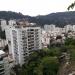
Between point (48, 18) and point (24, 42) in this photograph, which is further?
point (48, 18)

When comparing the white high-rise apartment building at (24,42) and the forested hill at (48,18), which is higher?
the forested hill at (48,18)

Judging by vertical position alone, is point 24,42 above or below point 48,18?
below

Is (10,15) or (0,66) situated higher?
(10,15)

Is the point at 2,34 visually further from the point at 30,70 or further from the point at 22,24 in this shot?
the point at 30,70

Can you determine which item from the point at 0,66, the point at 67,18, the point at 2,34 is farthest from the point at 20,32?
the point at 67,18

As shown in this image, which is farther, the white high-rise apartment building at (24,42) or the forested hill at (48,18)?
the forested hill at (48,18)

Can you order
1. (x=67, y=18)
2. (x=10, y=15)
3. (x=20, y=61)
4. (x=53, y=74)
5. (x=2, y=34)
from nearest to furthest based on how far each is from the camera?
(x=53, y=74)
(x=20, y=61)
(x=2, y=34)
(x=10, y=15)
(x=67, y=18)

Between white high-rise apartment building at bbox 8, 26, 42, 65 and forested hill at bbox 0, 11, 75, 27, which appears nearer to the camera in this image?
white high-rise apartment building at bbox 8, 26, 42, 65

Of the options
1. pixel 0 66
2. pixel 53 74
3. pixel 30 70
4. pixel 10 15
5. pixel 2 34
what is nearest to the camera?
pixel 53 74
